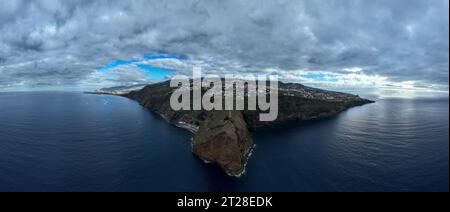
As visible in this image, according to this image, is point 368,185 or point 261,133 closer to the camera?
point 368,185

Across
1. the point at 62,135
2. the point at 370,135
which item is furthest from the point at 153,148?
the point at 370,135
